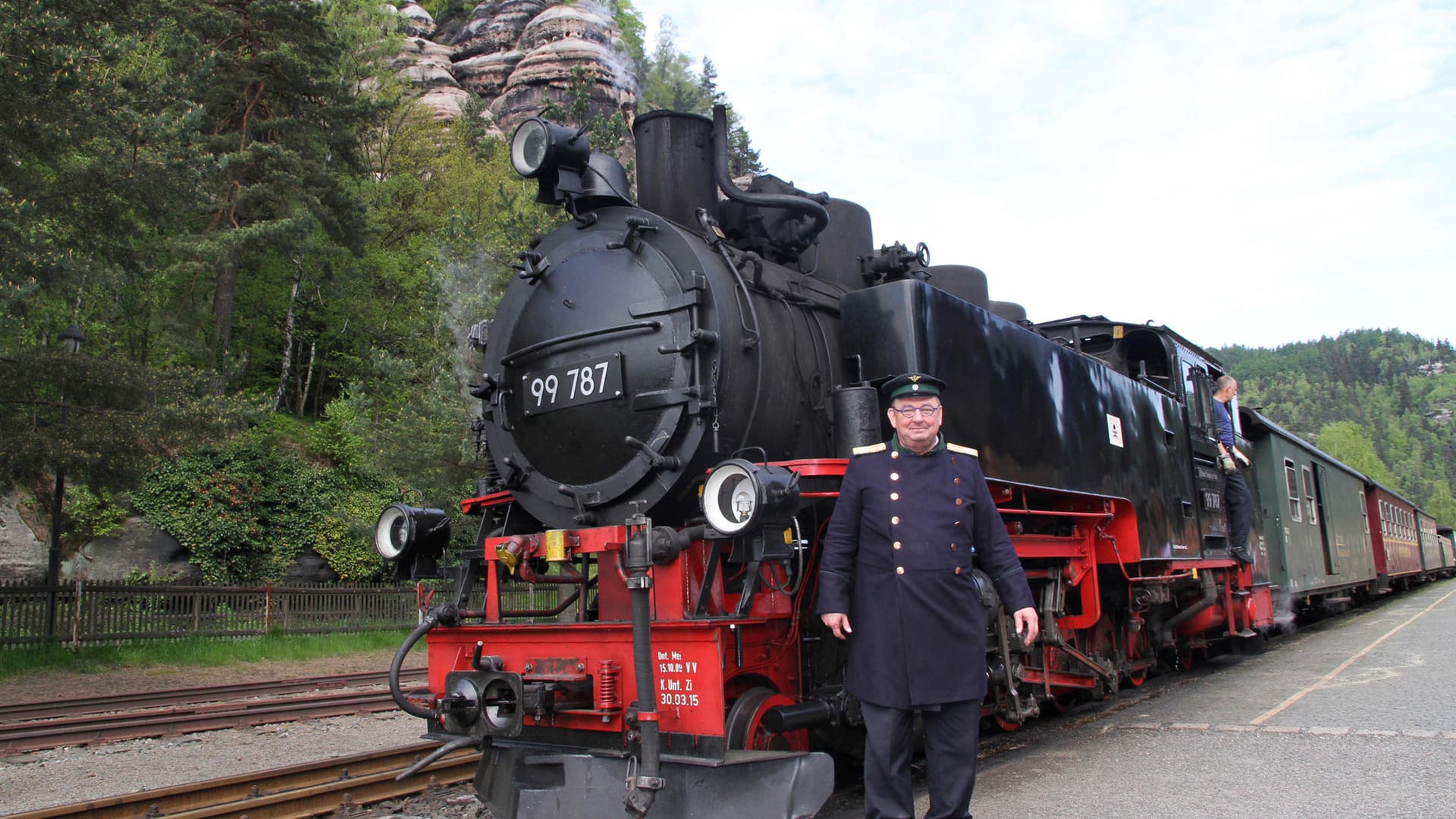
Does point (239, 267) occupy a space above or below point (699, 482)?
above

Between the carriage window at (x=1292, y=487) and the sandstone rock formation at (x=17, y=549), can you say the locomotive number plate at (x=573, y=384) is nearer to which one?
the carriage window at (x=1292, y=487)

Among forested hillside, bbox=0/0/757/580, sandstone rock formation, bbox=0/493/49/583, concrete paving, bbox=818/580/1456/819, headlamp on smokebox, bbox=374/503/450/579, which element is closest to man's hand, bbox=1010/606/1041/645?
concrete paving, bbox=818/580/1456/819

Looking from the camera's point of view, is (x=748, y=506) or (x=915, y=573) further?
(x=748, y=506)

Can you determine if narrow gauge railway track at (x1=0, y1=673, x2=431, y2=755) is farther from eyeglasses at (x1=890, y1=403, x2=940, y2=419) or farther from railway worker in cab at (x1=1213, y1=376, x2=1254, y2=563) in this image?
railway worker in cab at (x1=1213, y1=376, x2=1254, y2=563)

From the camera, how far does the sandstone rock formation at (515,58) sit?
4309 cm

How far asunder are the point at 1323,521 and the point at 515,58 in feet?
137

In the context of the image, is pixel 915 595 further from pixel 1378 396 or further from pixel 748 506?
pixel 1378 396

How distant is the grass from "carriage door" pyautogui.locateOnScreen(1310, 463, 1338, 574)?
1366 cm

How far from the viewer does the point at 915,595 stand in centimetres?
325

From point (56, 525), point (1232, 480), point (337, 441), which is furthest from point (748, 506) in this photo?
point (337, 441)

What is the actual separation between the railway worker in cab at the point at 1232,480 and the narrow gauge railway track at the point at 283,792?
717 cm

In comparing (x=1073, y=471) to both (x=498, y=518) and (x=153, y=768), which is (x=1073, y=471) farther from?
(x=153, y=768)

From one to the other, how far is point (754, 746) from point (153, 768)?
4.67m

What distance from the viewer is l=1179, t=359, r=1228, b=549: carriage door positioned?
27.0 ft
